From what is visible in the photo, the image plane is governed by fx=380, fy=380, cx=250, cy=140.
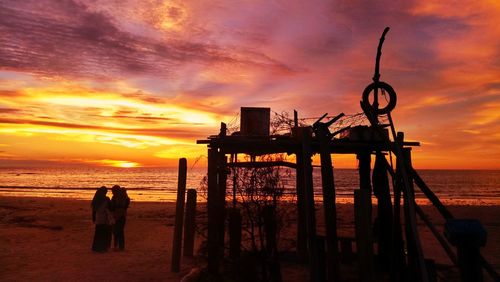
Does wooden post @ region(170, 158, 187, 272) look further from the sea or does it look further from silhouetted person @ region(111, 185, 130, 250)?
silhouetted person @ region(111, 185, 130, 250)

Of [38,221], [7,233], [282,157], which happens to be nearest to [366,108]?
[282,157]

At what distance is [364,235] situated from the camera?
7.82 meters

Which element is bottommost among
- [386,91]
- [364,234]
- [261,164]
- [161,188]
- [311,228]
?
[161,188]

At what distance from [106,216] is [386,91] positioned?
420 inches

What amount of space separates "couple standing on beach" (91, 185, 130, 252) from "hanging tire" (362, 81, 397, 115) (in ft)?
31.6

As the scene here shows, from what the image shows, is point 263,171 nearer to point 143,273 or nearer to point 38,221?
point 143,273

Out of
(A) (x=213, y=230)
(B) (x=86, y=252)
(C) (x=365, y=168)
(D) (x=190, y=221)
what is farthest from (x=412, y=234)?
(B) (x=86, y=252)

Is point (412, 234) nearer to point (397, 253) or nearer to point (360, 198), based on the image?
point (360, 198)

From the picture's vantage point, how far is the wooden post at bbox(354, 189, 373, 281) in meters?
7.70

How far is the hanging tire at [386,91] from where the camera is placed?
8.51 meters

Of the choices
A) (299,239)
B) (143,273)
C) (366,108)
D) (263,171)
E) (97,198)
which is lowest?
(143,273)

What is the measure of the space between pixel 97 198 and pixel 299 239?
740 cm

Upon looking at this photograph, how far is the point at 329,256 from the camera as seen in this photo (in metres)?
8.20

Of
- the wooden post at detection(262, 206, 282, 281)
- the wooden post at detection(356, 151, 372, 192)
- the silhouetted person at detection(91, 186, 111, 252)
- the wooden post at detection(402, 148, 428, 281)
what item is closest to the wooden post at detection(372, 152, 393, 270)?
the wooden post at detection(402, 148, 428, 281)
